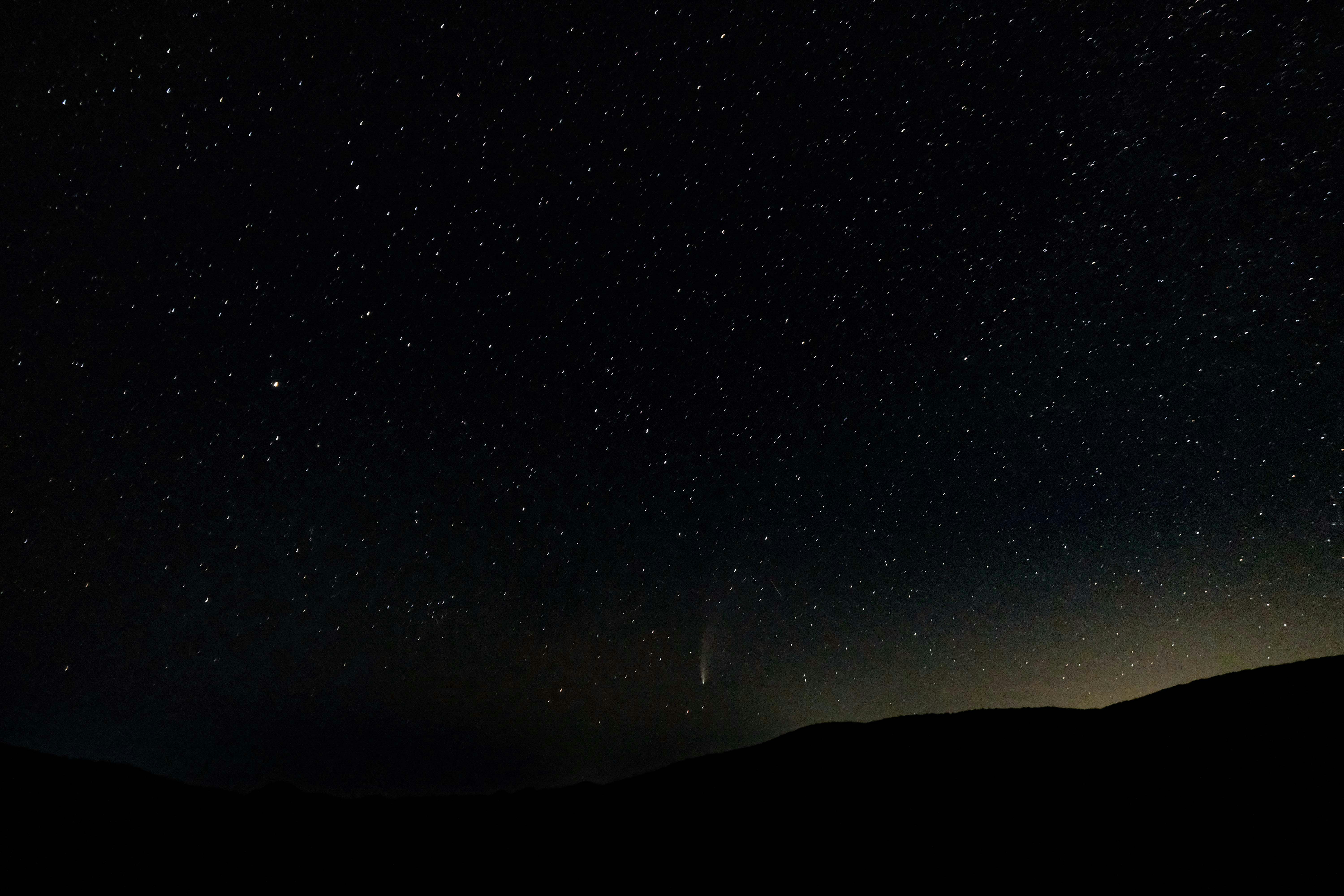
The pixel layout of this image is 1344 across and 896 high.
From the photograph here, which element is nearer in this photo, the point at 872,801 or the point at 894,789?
the point at 872,801

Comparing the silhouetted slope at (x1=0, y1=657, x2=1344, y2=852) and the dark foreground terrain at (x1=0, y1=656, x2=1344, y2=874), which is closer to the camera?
the dark foreground terrain at (x1=0, y1=656, x2=1344, y2=874)

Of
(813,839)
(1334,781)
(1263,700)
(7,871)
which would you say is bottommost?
(7,871)

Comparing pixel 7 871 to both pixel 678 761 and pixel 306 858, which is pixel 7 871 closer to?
pixel 306 858

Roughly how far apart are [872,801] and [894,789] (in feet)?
1.36

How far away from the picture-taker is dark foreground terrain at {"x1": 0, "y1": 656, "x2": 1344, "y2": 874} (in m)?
5.89

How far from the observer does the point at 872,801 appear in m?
8.02

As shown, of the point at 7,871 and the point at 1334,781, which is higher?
the point at 1334,781

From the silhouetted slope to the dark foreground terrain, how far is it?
0.03 metres

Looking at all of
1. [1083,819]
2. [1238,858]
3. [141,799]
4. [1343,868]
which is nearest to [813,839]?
[1083,819]

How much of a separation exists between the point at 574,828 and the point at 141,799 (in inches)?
313

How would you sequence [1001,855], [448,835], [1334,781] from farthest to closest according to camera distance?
[448,835]
[1001,855]
[1334,781]

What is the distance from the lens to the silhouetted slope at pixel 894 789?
6.16m

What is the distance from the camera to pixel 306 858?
9.16 m

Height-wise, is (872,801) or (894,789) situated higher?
(894,789)
